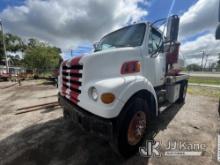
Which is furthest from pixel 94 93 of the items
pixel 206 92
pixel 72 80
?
pixel 206 92

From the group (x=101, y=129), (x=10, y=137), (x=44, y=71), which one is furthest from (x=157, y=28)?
(x=44, y=71)

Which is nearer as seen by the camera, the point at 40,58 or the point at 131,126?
the point at 131,126

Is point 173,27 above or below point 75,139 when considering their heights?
above

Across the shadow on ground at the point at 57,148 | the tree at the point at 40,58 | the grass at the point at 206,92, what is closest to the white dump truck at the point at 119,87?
the shadow on ground at the point at 57,148

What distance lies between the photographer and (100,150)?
2.74 metres

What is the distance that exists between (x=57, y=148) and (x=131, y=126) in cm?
151

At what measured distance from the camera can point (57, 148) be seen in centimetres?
282

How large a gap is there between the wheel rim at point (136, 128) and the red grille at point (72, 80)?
3.44ft

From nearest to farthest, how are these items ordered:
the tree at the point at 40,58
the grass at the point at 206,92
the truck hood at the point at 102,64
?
the truck hood at the point at 102,64
the grass at the point at 206,92
the tree at the point at 40,58

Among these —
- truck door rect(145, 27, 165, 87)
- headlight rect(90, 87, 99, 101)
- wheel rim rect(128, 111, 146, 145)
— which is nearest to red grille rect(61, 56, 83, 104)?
headlight rect(90, 87, 99, 101)

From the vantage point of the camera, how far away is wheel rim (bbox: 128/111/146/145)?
2.50m

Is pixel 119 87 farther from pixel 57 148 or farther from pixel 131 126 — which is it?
pixel 57 148

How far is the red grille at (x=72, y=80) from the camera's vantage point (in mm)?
2558

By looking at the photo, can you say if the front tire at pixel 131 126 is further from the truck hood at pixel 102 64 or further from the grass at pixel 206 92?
the grass at pixel 206 92
